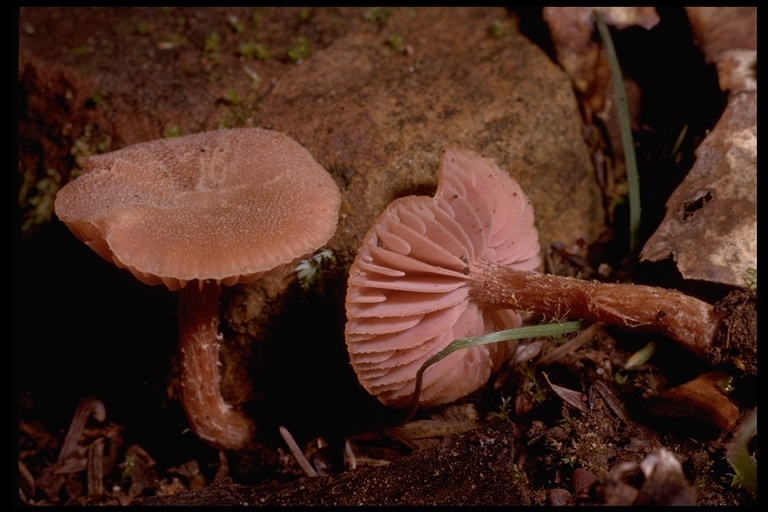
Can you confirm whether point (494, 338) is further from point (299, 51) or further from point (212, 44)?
point (212, 44)

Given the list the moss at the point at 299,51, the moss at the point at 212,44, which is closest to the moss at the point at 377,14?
the moss at the point at 299,51

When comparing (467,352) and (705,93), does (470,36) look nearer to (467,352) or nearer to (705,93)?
(705,93)

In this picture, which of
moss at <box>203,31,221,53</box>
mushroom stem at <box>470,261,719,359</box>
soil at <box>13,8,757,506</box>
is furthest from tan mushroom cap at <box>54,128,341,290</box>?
moss at <box>203,31,221,53</box>

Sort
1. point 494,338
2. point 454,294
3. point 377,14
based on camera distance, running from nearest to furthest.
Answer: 1. point 494,338
2. point 454,294
3. point 377,14

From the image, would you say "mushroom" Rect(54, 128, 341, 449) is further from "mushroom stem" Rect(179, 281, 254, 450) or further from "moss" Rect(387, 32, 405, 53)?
"moss" Rect(387, 32, 405, 53)

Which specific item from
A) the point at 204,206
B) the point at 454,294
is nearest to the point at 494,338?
the point at 454,294

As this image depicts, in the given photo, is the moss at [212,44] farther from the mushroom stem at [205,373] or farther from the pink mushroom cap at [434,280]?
the pink mushroom cap at [434,280]
